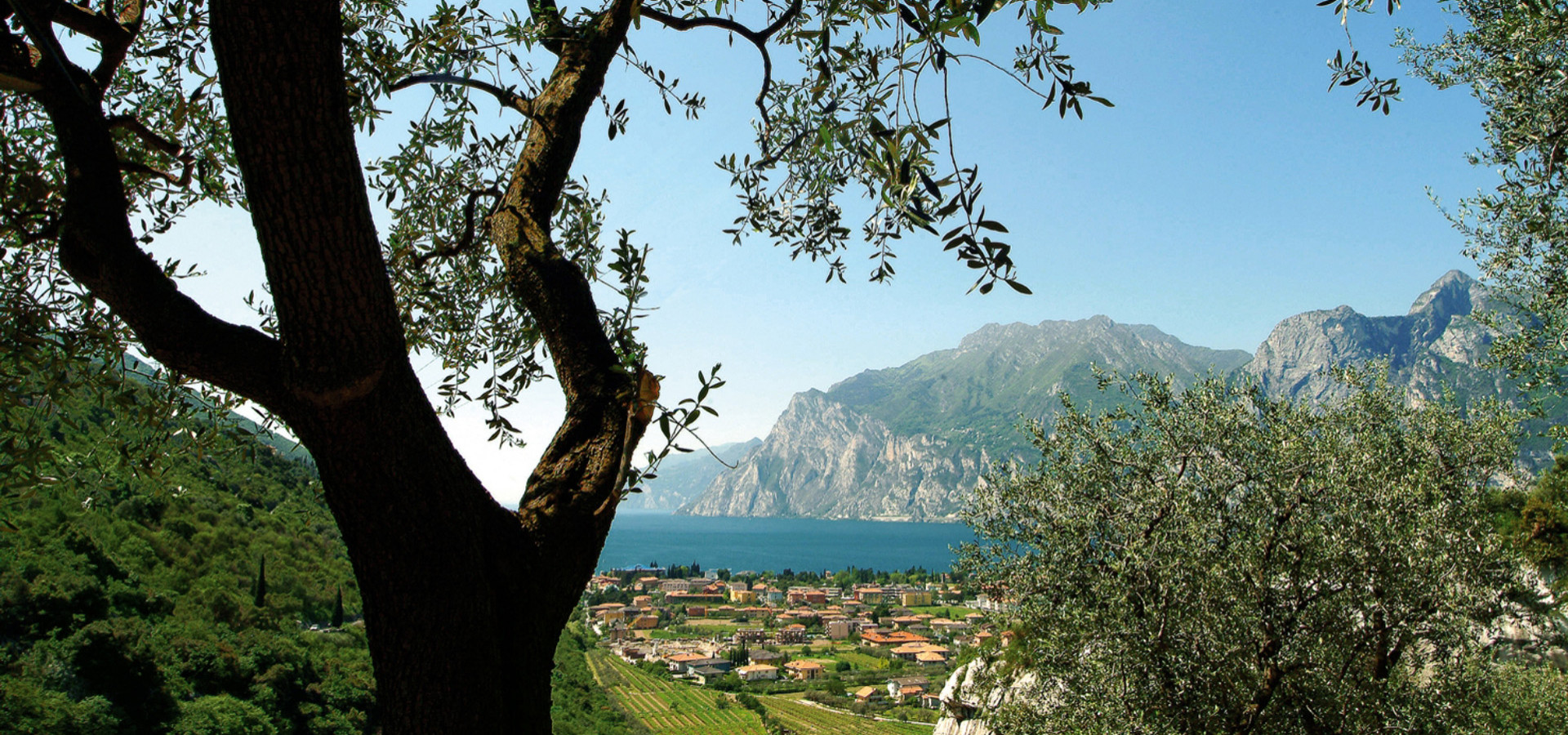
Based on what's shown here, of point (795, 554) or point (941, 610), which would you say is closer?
point (941, 610)

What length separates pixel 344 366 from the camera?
5.35ft

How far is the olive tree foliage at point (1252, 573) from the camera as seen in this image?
6.70m

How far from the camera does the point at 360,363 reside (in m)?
1.64

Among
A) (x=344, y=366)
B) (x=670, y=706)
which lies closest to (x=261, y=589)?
(x=670, y=706)

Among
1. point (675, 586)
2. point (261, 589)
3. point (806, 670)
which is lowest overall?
point (806, 670)

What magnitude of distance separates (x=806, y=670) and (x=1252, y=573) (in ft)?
224

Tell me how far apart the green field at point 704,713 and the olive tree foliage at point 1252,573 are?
139 feet

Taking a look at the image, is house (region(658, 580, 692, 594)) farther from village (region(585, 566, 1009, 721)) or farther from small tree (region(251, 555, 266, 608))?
small tree (region(251, 555, 266, 608))

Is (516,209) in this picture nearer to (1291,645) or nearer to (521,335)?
(521,335)

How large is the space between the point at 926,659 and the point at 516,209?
234 feet

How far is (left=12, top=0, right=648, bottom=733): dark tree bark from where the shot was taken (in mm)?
1597

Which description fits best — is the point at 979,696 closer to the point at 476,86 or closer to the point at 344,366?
the point at 476,86

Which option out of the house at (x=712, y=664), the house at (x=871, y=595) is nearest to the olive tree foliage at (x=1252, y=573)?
the house at (x=712, y=664)

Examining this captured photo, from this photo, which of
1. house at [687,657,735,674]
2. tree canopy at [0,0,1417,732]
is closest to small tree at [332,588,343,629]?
house at [687,657,735,674]
